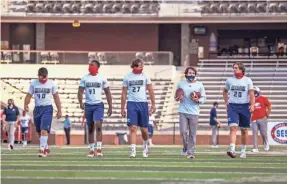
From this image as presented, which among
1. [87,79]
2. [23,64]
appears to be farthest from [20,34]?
[87,79]

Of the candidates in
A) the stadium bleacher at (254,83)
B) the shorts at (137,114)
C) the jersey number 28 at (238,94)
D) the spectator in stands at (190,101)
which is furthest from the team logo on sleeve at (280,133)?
the shorts at (137,114)

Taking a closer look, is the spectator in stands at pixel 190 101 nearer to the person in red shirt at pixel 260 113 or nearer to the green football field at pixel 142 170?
the green football field at pixel 142 170

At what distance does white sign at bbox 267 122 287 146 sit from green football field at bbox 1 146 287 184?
11.7 meters

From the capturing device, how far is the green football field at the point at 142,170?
1278cm

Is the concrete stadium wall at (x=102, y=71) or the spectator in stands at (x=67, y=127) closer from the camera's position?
the spectator in stands at (x=67, y=127)

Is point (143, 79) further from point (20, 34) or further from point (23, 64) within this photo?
point (20, 34)

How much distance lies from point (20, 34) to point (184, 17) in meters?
9.73

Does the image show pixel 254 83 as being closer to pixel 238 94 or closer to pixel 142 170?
pixel 238 94

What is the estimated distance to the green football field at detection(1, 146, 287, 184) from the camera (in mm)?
12781

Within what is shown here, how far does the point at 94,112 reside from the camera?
18.6m

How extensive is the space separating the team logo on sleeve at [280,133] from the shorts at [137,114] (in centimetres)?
1213

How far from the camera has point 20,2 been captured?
50438 millimetres

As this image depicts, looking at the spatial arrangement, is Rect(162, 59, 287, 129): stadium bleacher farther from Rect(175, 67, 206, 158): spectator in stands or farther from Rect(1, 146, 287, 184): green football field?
Rect(1, 146, 287, 184): green football field

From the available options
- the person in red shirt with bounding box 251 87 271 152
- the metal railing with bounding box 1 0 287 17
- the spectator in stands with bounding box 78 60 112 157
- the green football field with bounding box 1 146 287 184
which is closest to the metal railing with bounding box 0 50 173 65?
the metal railing with bounding box 1 0 287 17
